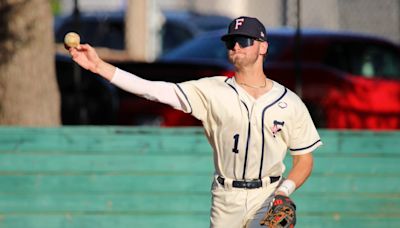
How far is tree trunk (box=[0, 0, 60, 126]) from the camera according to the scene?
31.3ft

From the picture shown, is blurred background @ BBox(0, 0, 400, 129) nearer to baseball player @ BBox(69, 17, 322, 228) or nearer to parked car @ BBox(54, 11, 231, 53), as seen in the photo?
baseball player @ BBox(69, 17, 322, 228)

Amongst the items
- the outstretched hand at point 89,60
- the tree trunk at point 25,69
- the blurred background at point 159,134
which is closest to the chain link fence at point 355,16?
the blurred background at point 159,134

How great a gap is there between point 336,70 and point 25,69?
3513 mm

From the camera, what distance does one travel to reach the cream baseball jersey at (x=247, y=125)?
5.50 m

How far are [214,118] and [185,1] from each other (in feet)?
78.3

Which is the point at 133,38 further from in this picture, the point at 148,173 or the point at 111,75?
the point at 111,75

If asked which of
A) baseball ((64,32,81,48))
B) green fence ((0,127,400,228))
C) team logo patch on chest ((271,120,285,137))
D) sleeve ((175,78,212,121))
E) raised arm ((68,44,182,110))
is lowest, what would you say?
green fence ((0,127,400,228))

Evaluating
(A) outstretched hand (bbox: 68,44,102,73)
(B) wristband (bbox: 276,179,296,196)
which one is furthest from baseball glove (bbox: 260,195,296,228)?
(A) outstretched hand (bbox: 68,44,102,73)

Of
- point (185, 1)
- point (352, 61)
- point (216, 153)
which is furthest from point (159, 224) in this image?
point (185, 1)

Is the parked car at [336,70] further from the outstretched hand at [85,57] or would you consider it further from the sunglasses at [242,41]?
the outstretched hand at [85,57]

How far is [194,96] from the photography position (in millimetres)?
5578

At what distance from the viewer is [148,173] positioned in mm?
8086

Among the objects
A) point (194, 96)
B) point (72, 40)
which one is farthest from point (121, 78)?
point (194, 96)

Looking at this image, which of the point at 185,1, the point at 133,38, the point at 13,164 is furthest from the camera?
the point at 185,1
